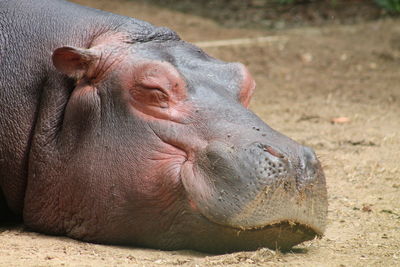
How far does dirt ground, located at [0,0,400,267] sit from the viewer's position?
416 cm

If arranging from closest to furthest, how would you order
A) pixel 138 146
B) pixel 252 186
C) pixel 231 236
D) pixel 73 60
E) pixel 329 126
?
pixel 252 186
pixel 231 236
pixel 138 146
pixel 73 60
pixel 329 126

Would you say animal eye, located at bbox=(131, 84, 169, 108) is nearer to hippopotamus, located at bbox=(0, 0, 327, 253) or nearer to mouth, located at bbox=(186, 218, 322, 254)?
hippopotamus, located at bbox=(0, 0, 327, 253)

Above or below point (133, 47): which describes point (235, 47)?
above

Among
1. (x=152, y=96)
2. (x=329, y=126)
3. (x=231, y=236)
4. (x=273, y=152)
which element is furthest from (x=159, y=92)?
(x=329, y=126)

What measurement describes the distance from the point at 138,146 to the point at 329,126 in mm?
4233

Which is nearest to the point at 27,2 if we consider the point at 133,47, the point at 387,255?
the point at 133,47

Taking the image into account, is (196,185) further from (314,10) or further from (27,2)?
(314,10)

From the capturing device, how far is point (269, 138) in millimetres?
4129

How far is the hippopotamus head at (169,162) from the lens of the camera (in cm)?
400

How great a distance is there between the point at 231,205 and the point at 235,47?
809 centimetres

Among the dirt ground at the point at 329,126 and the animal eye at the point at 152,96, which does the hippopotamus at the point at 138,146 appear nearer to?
the animal eye at the point at 152,96

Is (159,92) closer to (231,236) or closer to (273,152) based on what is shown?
(273,152)

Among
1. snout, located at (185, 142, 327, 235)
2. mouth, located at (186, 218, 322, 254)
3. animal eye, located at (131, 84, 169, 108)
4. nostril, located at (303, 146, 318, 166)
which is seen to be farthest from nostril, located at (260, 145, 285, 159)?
animal eye, located at (131, 84, 169, 108)

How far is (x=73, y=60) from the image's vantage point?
4.50 m
